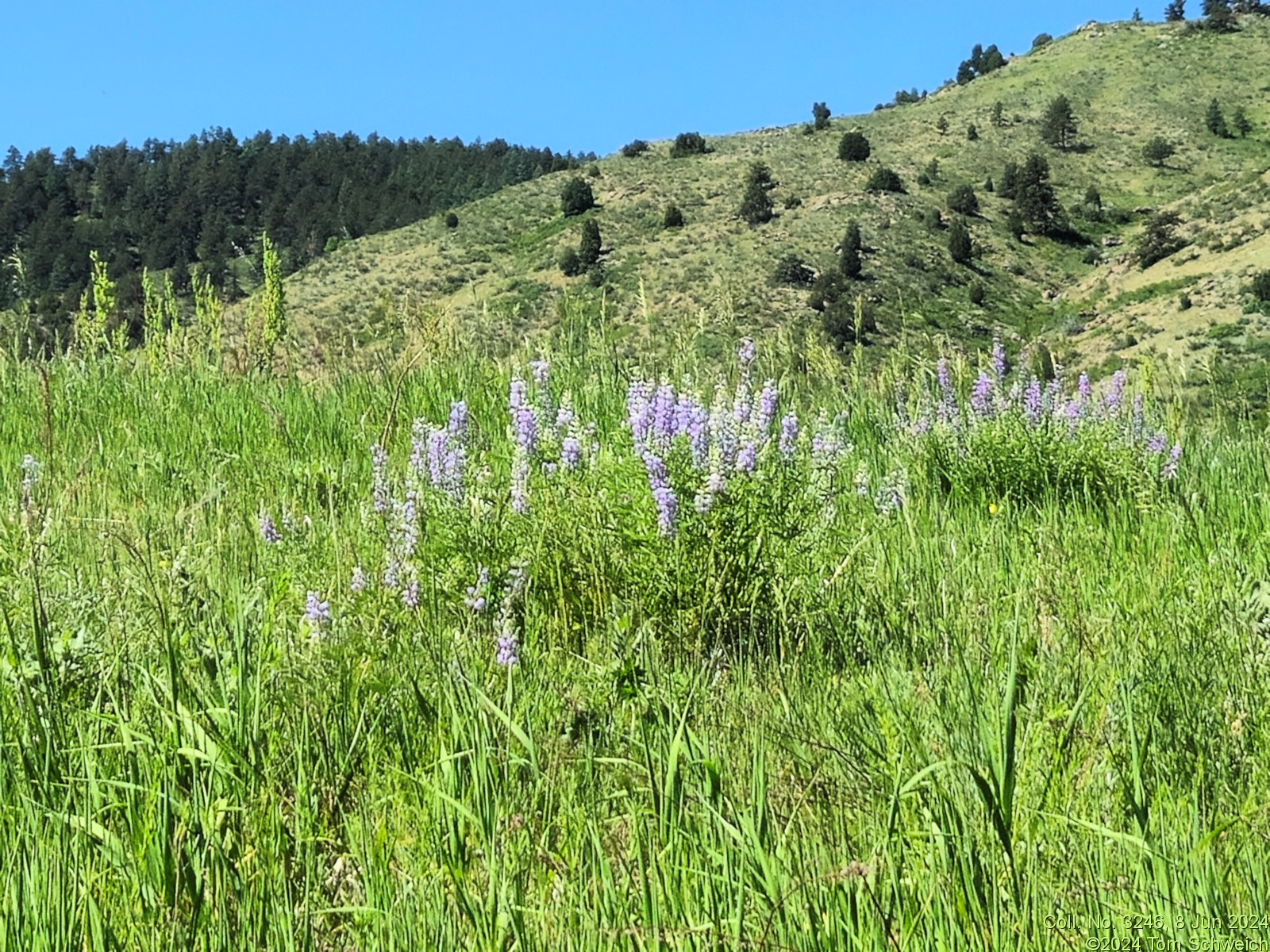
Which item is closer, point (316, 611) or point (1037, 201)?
point (316, 611)

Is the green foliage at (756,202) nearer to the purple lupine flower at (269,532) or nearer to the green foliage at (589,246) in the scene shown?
the green foliage at (589,246)

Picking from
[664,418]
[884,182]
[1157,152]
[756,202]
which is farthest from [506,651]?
[1157,152]

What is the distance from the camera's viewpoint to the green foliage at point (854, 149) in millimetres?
77750

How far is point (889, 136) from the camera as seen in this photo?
84000mm

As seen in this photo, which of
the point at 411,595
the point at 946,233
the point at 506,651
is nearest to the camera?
the point at 506,651

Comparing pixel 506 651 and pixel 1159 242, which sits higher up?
pixel 1159 242

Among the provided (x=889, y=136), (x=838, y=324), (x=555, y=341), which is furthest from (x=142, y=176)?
(x=555, y=341)

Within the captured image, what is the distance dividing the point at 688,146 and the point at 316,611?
89.4 meters

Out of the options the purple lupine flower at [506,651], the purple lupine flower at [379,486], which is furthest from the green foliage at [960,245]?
the purple lupine flower at [506,651]

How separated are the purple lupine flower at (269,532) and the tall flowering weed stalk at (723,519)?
1.16 metres

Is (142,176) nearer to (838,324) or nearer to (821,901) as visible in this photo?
(838,324)

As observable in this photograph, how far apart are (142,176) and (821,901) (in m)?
152

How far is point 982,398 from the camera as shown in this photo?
17.0 ft

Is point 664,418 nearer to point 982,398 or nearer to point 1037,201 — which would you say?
point 982,398
